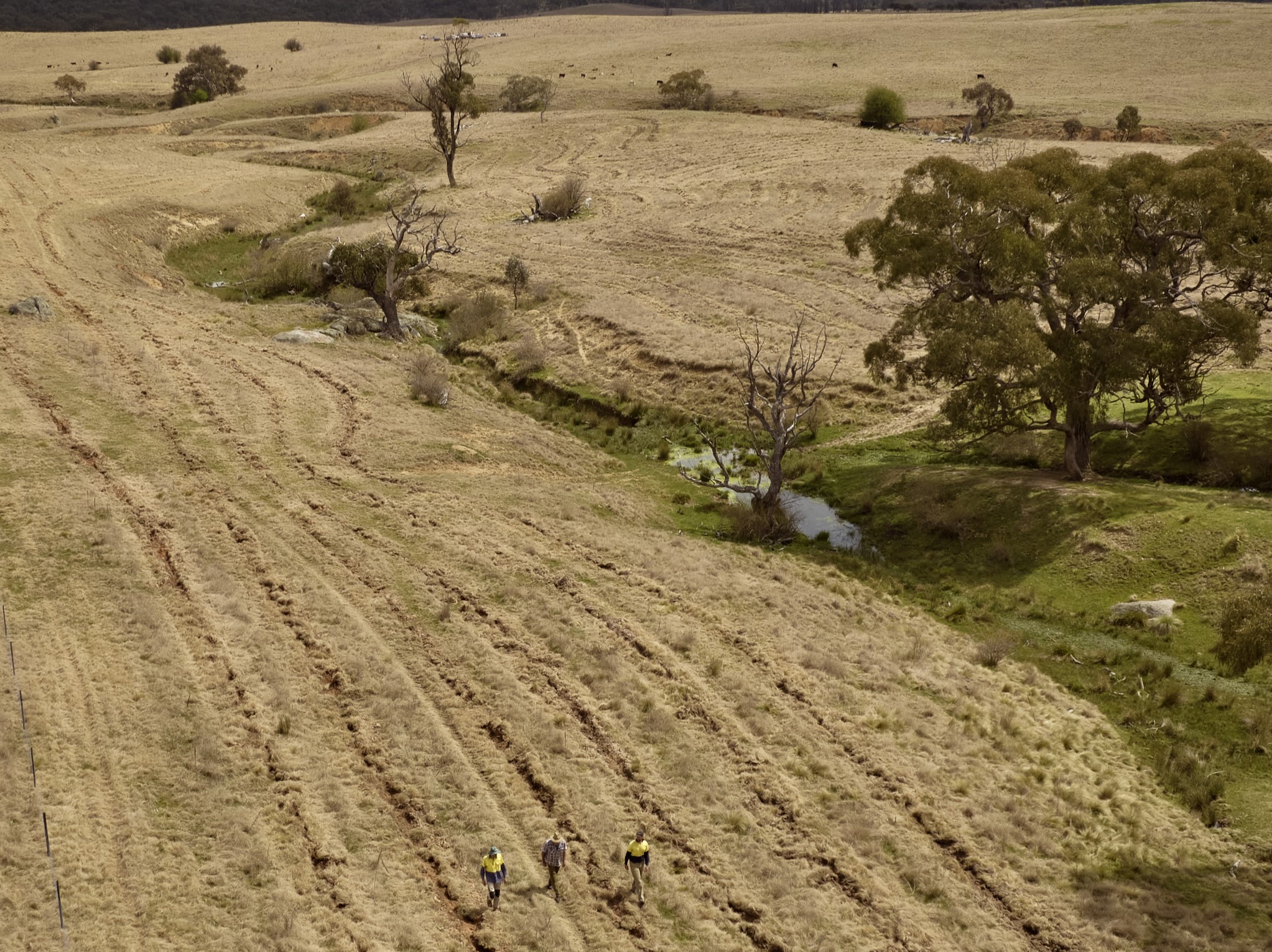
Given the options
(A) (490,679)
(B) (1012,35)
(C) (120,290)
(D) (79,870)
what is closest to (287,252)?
(C) (120,290)

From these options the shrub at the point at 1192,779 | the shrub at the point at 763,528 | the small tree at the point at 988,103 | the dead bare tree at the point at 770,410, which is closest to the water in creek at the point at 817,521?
the dead bare tree at the point at 770,410

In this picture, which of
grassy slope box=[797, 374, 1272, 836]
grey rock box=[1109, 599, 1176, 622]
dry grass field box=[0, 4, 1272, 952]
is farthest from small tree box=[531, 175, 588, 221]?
grey rock box=[1109, 599, 1176, 622]

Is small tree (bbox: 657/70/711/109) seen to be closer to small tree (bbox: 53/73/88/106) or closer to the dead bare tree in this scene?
small tree (bbox: 53/73/88/106)

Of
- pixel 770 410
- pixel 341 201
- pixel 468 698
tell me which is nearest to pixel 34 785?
pixel 468 698

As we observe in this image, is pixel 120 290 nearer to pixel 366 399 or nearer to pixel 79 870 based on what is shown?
pixel 366 399

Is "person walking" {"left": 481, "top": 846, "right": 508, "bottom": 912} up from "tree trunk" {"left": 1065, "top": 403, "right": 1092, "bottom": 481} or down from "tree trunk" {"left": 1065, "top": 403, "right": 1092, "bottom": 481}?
down

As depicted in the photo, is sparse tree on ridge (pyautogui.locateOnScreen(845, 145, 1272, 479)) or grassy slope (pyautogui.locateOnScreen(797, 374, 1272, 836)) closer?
grassy slope (pyautogui.locateOnScreen(797, 374, 1272, 836))
